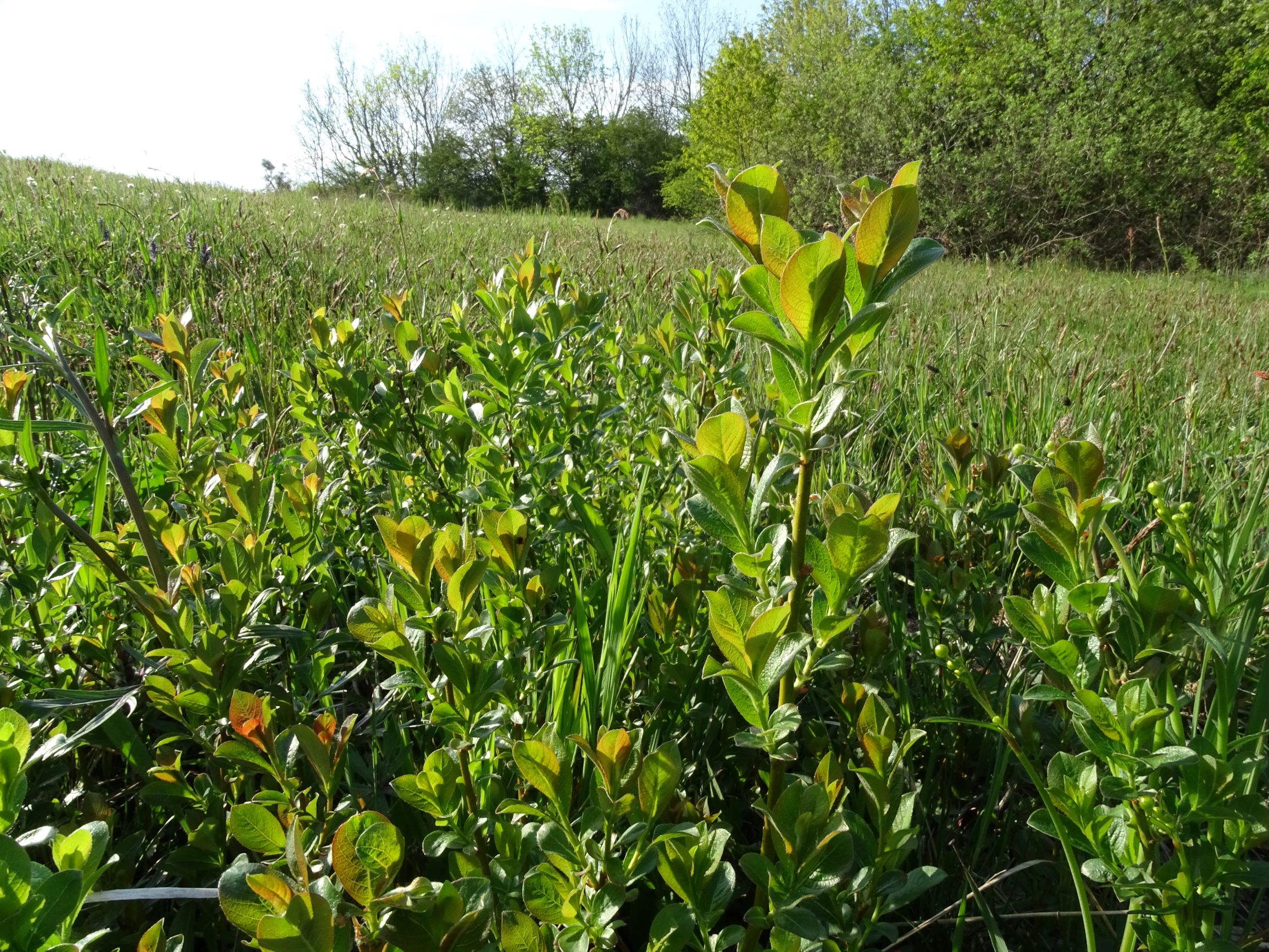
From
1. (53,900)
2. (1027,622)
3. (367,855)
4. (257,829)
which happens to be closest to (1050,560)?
(1027,622)

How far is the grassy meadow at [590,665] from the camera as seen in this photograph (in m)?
0.70

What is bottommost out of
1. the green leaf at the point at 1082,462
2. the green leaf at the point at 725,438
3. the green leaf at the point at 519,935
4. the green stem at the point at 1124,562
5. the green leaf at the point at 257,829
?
the green leaf at the point at 519,935

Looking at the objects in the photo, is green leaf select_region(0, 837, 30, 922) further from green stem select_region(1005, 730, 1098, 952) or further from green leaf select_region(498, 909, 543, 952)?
green stem select_region(1005, 730, 1098, 952)

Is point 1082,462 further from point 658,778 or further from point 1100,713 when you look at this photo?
point 658,778

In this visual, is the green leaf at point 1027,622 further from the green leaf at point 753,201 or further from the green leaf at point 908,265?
the green leaf at point 753,201

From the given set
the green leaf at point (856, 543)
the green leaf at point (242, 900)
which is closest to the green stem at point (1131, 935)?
the green leaf at point (856, 543)

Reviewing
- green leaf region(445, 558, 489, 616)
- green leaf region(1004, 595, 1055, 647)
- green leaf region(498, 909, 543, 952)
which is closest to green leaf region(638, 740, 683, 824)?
green leaf region(498, 909, 543, 952)

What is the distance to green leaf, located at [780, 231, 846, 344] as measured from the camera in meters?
0.61

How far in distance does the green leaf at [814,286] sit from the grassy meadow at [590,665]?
0.08m

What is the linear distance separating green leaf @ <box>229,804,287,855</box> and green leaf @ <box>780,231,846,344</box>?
645mm

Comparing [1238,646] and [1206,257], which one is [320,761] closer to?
[1238,646]

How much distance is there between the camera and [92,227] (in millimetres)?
4082

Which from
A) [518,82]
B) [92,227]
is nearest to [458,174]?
[518,82]

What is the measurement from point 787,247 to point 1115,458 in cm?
194
